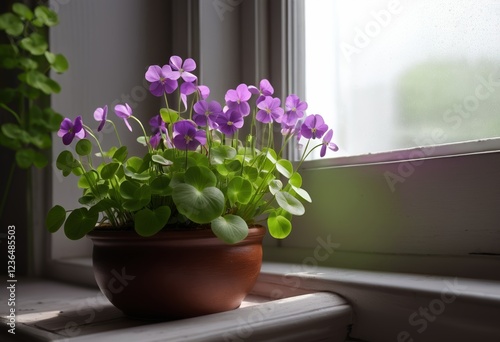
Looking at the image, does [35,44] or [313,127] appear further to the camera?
[35,44]

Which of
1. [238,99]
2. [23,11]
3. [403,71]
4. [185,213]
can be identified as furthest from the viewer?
[23,11]

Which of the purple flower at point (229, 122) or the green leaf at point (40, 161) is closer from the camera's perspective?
the purple flower at point (229, 122)

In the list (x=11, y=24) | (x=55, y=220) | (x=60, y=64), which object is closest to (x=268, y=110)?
(x=55, y=220)

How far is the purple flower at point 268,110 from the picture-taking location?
0.78 m

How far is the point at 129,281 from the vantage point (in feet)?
2.29

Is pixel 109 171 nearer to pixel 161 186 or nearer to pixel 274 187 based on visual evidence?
pixel 161 186

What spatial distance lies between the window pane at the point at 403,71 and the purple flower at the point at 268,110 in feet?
0.94

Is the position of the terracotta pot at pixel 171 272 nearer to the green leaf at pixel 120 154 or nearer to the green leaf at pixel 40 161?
the green leaf at pixel 120 154

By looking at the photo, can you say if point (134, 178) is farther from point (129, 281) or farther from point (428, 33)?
point (428, 33)

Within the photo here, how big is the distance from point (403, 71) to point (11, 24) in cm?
92

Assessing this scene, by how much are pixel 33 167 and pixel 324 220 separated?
2.45ft

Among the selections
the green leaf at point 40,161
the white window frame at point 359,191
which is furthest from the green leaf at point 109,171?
the green leaf at point 40,161

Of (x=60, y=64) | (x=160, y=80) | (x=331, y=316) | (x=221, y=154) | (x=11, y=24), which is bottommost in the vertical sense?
(x=331, y=316)

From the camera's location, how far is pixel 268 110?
0.78 meters
